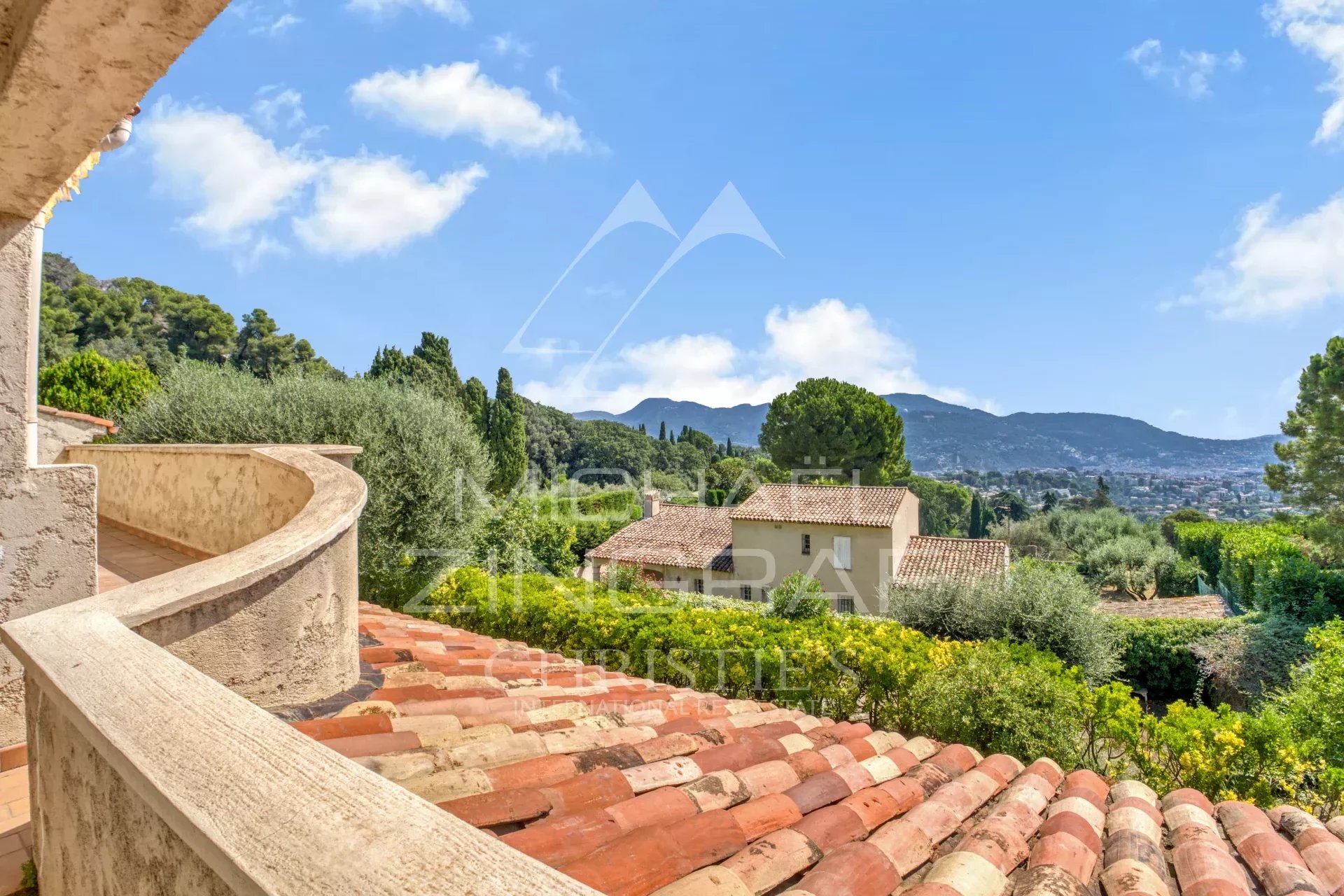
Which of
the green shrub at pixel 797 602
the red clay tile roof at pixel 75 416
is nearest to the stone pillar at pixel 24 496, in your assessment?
the red clay tile roof at pixel 75 416

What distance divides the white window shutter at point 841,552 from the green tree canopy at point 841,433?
61.8ft

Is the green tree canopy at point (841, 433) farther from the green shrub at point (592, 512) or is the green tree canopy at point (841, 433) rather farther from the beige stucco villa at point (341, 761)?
the beige stucco villa at point (341, 761)

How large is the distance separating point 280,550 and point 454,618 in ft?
30.8

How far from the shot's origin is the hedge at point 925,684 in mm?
6648

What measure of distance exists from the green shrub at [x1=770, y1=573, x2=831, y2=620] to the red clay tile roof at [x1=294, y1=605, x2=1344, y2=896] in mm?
11140

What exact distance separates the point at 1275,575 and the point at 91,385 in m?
34.3

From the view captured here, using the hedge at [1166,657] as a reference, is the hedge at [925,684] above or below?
above

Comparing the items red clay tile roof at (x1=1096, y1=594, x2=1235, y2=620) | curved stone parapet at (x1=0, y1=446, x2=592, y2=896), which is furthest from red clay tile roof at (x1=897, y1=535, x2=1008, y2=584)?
curved stone parapet at (x1=0, y1=446, x2=592, y2=896)

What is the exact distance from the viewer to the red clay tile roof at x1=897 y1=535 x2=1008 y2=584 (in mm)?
20531

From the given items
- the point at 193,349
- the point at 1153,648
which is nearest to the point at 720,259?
the point at 1153,648

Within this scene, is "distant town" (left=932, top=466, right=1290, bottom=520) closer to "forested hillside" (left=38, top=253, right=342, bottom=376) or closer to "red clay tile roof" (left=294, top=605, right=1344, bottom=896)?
"forested hillside" (left=38, top=253, right=342, bottom=376)

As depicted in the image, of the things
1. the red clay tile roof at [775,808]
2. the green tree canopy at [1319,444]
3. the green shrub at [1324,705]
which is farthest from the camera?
the green tree canopy at [1319,444]

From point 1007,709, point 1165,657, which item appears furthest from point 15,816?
point 1165,657

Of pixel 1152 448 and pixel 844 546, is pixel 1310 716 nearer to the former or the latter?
pixel 844 546
